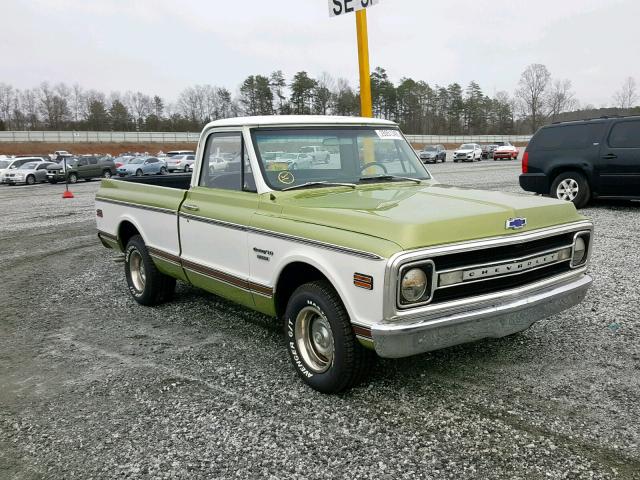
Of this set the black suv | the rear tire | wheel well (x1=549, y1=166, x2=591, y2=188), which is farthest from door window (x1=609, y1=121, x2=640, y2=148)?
the rear tire

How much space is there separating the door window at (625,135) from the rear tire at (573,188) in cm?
93

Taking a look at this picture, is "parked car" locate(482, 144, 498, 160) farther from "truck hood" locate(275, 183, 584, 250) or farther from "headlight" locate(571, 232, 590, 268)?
"truck hood" locate(275, 183, 584, 250)

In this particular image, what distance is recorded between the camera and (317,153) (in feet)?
15.3

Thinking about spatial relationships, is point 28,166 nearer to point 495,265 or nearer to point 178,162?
point 178,162

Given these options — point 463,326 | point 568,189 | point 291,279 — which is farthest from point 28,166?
point 463,326

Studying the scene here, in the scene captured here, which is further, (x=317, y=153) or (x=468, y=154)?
(x=468, y=154)

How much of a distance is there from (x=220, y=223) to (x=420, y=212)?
183 centimetres

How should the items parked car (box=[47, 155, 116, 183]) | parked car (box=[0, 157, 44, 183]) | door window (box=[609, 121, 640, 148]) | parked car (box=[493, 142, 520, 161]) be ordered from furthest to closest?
parked car (box=[493, 142, 520, 161]), parked car (box=[0, 157, 44, 183]), parked car (box=[47, 155, 116, 183]), door window (box=[609, 121, 640, 148])

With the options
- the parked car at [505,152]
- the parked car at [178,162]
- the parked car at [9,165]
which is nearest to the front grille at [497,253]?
the parked car at [9,165]

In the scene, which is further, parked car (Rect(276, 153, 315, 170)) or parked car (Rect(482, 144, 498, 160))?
parked car (Rect(482, 144, 498, 160))

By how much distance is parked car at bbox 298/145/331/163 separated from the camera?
15.1 ft

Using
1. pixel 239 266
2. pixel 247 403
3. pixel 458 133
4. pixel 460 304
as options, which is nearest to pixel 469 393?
pixel 460 304

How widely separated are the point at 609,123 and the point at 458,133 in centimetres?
10561

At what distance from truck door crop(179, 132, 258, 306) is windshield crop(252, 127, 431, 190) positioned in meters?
0.23
